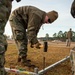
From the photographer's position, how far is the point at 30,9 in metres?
5.96

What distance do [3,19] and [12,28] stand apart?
3.09m

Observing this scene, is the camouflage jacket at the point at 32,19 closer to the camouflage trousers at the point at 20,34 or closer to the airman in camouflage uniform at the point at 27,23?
the airman in camouflage uniform at the point at 27,23

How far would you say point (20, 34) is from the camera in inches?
241

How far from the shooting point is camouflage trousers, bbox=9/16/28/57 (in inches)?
241

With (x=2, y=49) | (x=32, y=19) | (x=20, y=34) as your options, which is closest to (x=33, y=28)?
(x=32, y=19)

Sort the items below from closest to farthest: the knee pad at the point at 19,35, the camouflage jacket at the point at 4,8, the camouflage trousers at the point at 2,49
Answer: the camouflage trousers at the point at 2,49 < the camouflage jacket at the point at 4,8 < the knee pad at the point at 19,35

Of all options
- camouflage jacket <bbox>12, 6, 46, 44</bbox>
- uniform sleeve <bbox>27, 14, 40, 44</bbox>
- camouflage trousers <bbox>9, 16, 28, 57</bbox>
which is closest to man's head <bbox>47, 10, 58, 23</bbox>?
camouflage jacket <bbox>12, 6, 46, 44</bbox>

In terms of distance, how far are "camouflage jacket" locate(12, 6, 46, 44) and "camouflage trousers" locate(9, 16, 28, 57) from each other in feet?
0.59

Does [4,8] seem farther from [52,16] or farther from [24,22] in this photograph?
[24,22]

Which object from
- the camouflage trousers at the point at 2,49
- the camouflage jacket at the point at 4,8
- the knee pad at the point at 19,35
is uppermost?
the camouflage jacket at the point at 4,8

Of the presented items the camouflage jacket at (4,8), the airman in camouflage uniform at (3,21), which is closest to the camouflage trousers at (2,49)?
the airman in camouflage uniform at (3,21)

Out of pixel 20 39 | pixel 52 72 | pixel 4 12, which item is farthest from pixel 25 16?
pixel 4 12

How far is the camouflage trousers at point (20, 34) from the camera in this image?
611 cm

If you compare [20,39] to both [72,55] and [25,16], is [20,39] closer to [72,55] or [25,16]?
[25,16]
